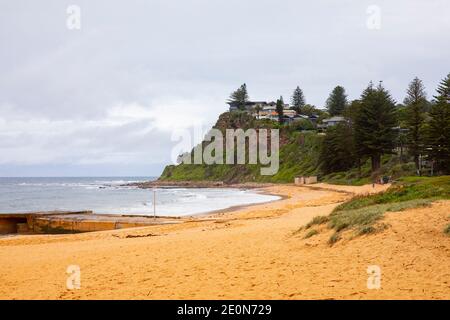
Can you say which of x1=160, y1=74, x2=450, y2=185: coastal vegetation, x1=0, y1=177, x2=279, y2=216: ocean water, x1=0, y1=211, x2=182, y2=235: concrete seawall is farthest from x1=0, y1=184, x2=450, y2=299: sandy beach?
x1=160, y1=74, x2=450, y2=185: coastal vegetation

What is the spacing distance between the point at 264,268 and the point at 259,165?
352 feet

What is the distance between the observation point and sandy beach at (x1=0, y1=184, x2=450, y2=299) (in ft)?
25.2

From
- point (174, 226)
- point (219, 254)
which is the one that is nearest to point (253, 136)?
point (174, 226)

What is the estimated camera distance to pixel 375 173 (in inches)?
2336

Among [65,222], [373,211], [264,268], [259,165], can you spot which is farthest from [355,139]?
[259,165]

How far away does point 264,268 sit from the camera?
30.9 ft

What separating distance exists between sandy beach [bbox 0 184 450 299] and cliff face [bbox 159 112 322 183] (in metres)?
75.0

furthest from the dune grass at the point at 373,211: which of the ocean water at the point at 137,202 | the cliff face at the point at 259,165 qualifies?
the cliff face at the point at 259,165

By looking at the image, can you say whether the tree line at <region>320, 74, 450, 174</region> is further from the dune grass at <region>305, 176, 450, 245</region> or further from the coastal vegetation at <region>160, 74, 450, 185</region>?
the dune grass at <region>305, 176, 450, 245</region>

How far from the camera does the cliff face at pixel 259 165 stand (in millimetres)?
97438

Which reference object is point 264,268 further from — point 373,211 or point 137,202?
point 137,202

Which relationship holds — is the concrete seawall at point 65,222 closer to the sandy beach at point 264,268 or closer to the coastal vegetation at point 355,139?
the sandy beach at point 264,268

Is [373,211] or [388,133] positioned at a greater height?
[388,133]
